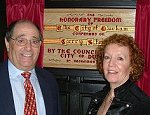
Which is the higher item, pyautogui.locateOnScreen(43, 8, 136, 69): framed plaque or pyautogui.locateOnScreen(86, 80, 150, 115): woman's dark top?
pyautogui.locateOnScreen(43, 8, 136, 69): framed plaque

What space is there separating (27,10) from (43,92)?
126 cm

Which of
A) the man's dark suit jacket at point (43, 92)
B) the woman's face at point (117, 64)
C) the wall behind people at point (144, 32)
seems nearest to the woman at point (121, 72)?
the woman's face at point (117, 64)

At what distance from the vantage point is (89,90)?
2.92 meters

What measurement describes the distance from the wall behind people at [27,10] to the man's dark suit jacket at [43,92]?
99 cm

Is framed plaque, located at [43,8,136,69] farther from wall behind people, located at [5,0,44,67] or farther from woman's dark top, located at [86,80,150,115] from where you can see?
woman's dark top, located at [86,80,150,115]

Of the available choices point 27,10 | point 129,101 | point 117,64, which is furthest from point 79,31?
point 129,101

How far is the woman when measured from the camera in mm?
1620

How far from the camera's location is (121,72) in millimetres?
1698

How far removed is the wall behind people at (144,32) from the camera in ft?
8.59

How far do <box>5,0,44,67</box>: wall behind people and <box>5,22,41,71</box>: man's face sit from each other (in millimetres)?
1113

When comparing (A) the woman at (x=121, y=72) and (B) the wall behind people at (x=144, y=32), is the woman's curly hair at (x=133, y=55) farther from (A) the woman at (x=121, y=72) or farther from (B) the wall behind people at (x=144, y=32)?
(B) the wall behind people at (x=144, y=32)

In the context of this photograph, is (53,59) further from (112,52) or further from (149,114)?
(149,114)

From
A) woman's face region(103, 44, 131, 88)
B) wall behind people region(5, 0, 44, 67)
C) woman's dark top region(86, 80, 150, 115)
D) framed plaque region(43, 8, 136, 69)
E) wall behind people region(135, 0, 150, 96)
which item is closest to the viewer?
woman's dark top region(86, 80, 150, 115)

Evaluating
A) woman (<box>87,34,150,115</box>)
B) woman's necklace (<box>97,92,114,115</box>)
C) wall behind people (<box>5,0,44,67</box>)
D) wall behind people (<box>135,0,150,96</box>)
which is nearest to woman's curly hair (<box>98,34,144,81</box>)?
woman (<box>87,34,150,115</box>)
